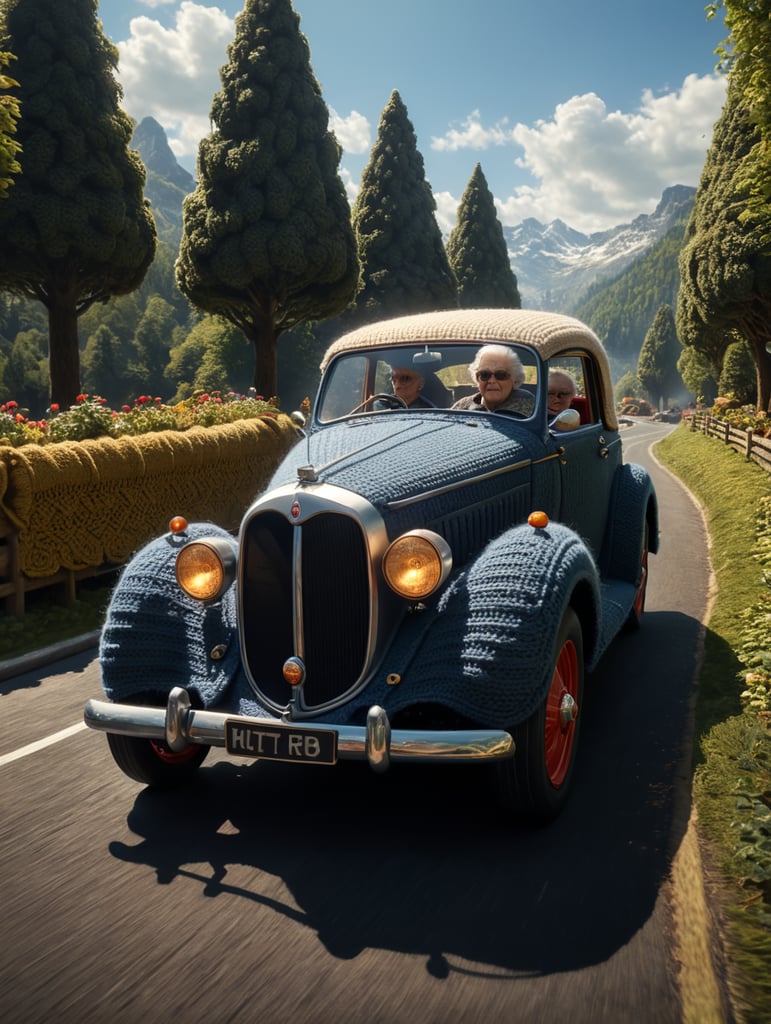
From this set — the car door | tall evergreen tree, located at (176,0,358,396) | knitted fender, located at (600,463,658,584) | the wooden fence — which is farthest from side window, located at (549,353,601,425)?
tall evergreen tree, located at (176,0,358,396)

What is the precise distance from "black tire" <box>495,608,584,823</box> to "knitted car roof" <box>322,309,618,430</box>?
199cm

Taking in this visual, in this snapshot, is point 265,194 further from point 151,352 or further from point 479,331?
point 151,352

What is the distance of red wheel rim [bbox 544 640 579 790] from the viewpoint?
3869 millimetres

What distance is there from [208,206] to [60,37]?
5365 mm

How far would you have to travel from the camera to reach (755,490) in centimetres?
1410

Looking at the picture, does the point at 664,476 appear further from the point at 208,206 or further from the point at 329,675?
the point at 329,675

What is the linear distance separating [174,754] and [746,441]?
17.7m

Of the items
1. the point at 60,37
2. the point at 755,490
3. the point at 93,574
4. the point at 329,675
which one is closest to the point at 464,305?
the point at 60,37

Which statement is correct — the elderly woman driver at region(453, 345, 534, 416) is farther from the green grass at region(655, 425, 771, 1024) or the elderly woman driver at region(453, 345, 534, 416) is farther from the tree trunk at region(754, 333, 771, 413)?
the tree trunk at region(754, 333, 771, 413)

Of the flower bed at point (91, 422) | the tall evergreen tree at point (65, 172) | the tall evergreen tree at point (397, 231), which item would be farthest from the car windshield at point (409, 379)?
the tall evergreen tree at point (397, 231)

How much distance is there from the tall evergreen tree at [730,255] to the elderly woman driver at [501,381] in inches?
727

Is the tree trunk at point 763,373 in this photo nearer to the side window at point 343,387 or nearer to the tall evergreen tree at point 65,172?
the tall evergreen tree at point 65,172

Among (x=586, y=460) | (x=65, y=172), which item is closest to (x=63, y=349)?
(x=65, y=172)

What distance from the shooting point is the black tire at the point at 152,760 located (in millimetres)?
4012
